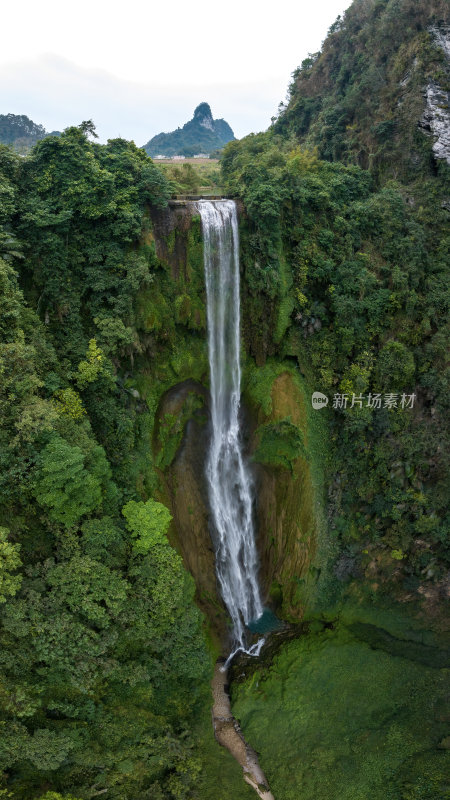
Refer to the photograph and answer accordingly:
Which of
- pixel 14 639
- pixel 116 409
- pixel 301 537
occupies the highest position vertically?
pixel 116 409

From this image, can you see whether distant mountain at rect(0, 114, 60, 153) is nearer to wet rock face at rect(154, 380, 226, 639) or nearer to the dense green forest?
the dense green forest

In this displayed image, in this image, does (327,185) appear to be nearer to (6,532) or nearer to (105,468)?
(105,468)

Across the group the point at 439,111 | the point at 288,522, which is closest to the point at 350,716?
the point at 288,522

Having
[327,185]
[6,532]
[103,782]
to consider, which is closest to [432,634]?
[103,782]

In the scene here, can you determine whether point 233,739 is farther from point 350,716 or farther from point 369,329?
point 369,329

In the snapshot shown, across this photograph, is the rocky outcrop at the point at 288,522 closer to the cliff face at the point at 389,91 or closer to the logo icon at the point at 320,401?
the logo icon at the point at 320,401

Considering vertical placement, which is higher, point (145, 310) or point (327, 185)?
point (327, 185)

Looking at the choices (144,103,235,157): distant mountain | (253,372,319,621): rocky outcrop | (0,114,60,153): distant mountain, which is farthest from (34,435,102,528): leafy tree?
(144,103,235,157): distant mountain
